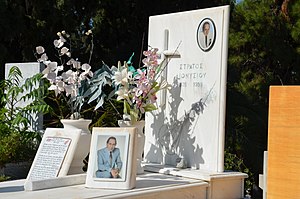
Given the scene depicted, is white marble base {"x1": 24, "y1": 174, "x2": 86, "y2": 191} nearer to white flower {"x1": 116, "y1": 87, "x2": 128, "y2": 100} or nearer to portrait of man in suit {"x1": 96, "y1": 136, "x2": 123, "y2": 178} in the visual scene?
portrait of man in suit {"x1": 96, "y1": 136, "x2": 123, "y2": 178}

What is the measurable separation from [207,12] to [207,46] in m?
0.22

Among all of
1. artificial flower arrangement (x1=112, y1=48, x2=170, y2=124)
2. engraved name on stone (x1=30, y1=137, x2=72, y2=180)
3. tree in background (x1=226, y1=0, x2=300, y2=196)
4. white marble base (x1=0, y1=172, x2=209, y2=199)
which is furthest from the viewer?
tree in background (x1=226, y1=0, x2=300, y2=196)

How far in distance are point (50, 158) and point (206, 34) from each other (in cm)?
123

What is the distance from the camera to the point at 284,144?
3.96 ft

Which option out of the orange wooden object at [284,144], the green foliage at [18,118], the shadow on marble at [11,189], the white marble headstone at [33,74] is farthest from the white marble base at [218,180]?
the white marble headstone at [33,74]

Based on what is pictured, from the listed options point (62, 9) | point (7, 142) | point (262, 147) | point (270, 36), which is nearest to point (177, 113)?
point (7, 142)

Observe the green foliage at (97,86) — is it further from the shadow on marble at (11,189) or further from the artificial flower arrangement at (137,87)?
the shadow on marble at (11,189)

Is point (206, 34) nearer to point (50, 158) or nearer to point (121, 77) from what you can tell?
point (121, 77)

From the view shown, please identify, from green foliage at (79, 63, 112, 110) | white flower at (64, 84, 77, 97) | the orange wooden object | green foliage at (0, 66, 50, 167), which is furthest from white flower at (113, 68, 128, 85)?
the orange wooden object

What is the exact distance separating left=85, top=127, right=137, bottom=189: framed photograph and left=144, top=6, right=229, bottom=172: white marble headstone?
61cm

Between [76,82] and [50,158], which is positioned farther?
[76,82]

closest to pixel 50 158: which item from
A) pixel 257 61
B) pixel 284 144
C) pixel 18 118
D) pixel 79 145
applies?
pixel 79 145

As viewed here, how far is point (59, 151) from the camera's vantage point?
2785 mm

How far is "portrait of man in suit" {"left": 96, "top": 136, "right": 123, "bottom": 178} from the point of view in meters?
2.57
